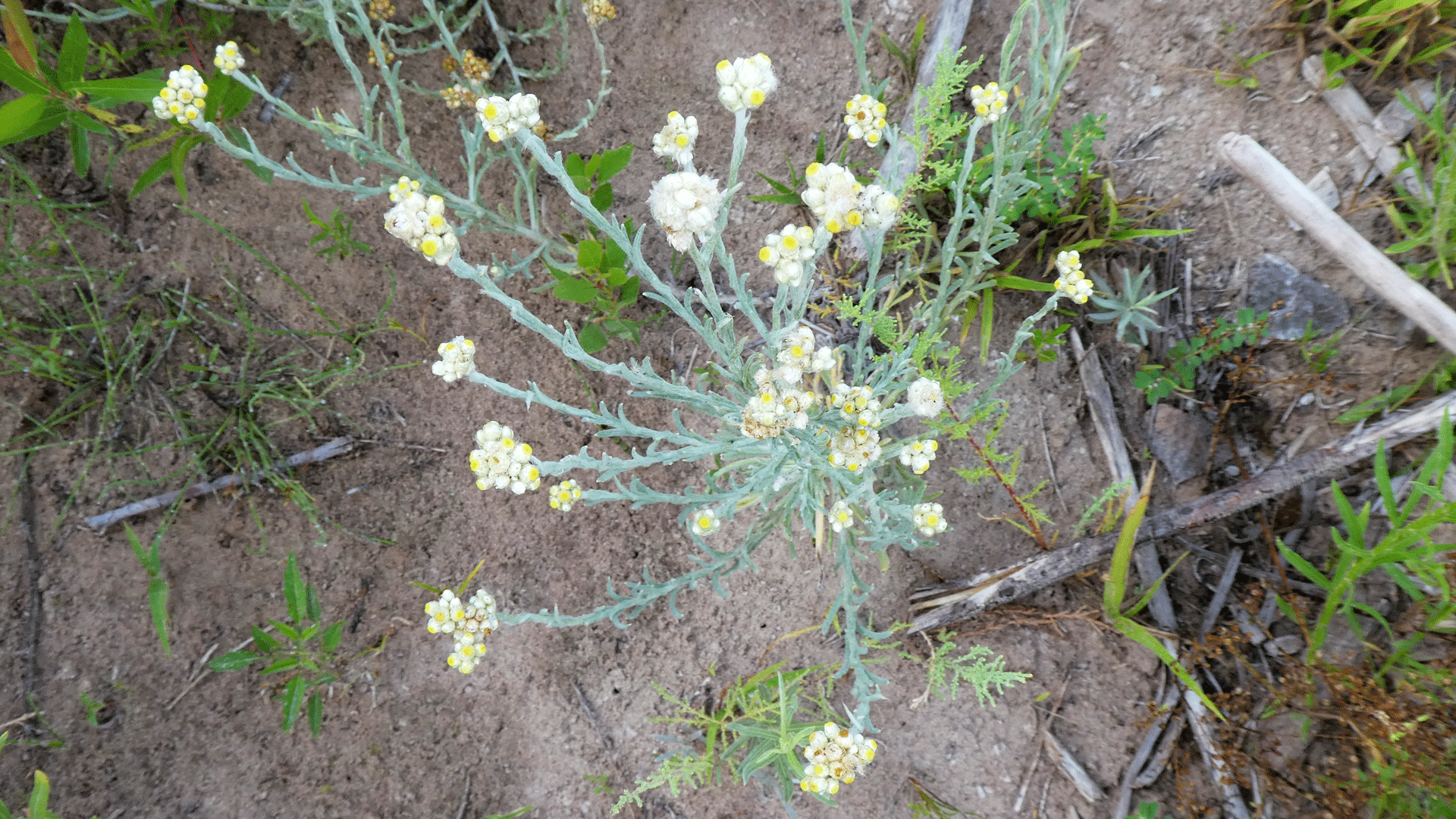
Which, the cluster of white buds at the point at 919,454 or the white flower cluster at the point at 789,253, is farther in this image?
the cluster of white buds at the point at 919,454

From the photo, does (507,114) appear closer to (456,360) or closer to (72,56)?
(456,360)

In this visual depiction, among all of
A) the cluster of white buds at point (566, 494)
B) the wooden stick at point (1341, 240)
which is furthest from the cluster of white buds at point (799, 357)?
the wooden stick at point (1341, 240)

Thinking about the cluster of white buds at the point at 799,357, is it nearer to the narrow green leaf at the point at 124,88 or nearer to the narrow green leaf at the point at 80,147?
the narrow green leaf at the point at 124,88

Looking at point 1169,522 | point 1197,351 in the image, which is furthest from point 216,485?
point 1197,351

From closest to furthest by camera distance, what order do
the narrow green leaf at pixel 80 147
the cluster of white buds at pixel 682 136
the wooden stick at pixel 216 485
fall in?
the cluster of white buds at pixel 682 136 → the narrow green leaf at pixel 80 147 → the wooden stick at pixel 216 485

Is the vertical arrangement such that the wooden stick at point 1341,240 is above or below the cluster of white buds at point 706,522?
above

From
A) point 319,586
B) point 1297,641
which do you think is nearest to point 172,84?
point 319,586

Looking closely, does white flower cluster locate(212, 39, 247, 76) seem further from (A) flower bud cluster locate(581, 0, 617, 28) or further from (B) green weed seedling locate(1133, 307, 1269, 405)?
(B) green weed seedling locate(1133, 307, 1269, 405)

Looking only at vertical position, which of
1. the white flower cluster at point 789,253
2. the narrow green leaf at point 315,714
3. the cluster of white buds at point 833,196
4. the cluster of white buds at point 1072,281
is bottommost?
the narrow green leaf at point 315,714
